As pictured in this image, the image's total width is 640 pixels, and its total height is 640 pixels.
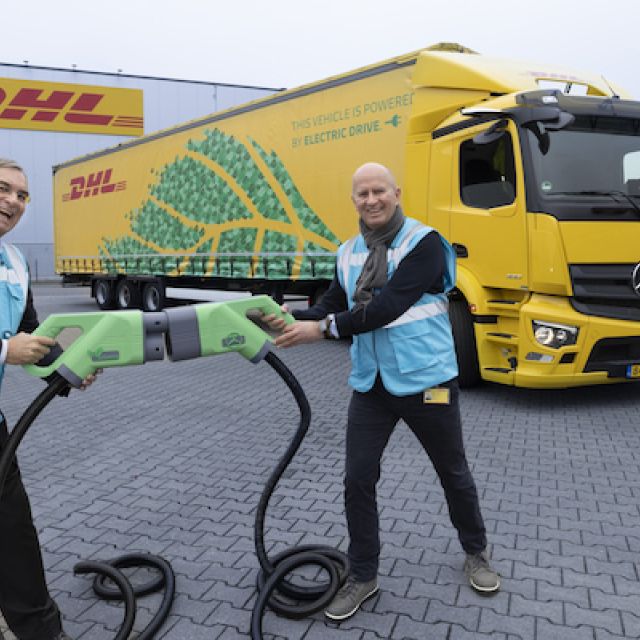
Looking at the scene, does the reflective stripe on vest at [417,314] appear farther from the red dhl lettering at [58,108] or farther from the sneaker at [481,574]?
the red dhl lettering at [58,108]

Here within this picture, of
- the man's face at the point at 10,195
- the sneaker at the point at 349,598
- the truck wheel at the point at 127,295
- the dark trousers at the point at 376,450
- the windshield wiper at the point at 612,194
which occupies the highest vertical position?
the windshield wiper at the point at 612,194

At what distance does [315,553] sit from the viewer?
130 inches

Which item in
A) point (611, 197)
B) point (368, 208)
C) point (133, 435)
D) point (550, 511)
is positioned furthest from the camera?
point (611, 197)

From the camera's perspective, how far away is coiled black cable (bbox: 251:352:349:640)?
115 inches

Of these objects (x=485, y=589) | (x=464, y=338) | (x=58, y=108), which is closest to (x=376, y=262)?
(x=485, y=589)

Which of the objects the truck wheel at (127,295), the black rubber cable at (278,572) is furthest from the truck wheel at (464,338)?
the truck wheel at (127,295)

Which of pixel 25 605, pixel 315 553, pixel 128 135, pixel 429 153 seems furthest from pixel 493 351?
pixel 128 135

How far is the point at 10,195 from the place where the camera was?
7.99ft

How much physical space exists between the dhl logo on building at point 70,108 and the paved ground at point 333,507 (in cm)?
2572

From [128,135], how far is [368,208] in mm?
30284

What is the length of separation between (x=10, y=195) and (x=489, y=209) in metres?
4.95

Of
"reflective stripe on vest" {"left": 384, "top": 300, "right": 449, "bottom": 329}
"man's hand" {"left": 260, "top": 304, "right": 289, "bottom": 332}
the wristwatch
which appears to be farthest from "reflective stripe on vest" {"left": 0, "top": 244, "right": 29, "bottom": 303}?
"reflective stripe on vest" {"left": 384, "top": 300, "right": 449, "bottom": 329}

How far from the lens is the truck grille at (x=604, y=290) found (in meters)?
6.04

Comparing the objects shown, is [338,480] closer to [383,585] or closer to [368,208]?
[383,585]
